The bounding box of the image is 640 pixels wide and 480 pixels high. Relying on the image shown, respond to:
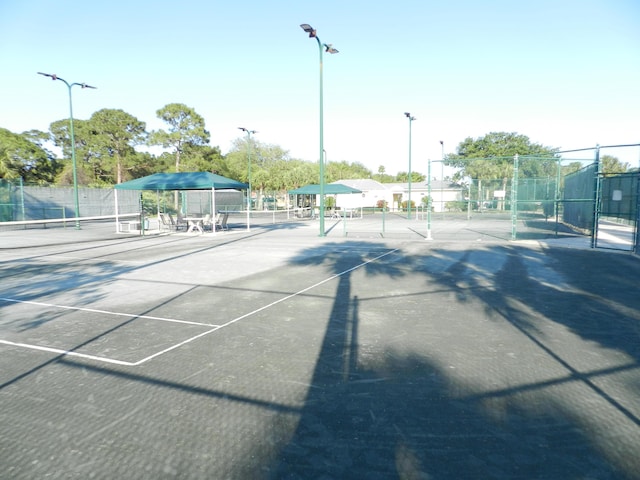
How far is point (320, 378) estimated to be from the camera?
4.49 meters

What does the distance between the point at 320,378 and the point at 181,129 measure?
61.3 m

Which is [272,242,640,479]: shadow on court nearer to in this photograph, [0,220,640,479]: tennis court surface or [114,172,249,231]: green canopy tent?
[0,220,640,479]: tennis court surface

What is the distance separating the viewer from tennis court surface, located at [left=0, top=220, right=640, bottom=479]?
3.10 metres

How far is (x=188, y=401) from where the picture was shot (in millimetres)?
4008

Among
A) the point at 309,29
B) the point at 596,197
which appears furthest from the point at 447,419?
the point at 309,29

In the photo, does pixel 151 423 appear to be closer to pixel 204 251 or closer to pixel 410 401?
pixel 410 401

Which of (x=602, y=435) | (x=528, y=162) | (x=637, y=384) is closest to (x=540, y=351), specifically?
(x=637, y=384)

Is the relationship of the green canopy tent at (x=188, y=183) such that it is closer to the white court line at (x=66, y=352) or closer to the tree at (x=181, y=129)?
the white court line at (x=66, y=352)

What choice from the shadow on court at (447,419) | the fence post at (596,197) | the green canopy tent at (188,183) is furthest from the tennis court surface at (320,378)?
the green canopy tent at (188,183)

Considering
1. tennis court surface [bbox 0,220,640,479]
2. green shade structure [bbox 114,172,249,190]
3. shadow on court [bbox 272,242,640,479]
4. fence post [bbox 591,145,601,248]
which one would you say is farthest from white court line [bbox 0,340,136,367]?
green shade structure [bbox 114,172,249,190]

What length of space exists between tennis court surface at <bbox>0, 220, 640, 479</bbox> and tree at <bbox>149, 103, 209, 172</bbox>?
5330 centimetres

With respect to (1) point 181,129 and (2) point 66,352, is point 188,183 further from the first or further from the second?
(1) point 181,129

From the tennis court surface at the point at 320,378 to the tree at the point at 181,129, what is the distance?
2099 inches

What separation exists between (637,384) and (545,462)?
6.58 ft
